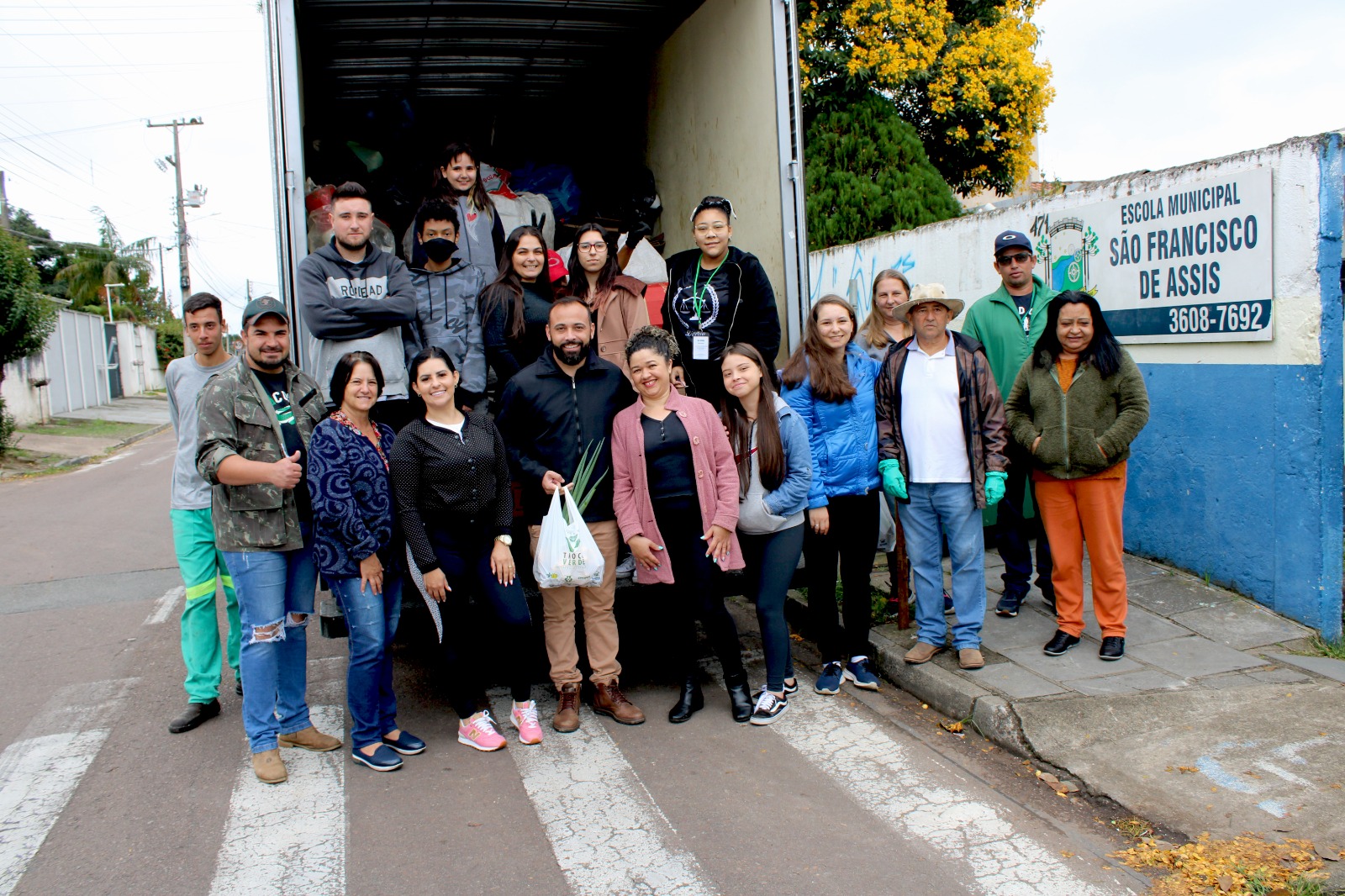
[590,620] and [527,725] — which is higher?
[590,620]

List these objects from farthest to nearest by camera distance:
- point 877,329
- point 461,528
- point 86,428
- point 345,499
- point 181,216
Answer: point 181,216
point 86,428
point 877,329
point 461,528
point 345,499

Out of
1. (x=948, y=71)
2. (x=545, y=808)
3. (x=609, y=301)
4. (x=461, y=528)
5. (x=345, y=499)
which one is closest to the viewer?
(x=545, y=808)

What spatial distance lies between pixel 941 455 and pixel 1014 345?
125cm

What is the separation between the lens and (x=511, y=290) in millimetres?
5121

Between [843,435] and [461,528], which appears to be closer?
[461,528]

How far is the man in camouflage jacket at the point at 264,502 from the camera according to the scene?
4.04 meters

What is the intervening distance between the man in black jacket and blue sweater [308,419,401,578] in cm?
71

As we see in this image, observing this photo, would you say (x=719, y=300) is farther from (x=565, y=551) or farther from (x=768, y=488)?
(x=565, y=551)

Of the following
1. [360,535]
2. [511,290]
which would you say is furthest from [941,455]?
[360,535]

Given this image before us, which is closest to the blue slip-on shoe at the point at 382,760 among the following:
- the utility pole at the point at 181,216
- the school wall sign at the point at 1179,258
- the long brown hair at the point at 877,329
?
the long brown hair at the point at 877,329

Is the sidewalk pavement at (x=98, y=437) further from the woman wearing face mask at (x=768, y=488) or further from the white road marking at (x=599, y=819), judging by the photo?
the woman wearing face mask at (x=768, y=488)

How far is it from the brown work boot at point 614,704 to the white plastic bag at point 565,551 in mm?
616

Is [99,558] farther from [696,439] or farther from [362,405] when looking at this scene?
[696,439]

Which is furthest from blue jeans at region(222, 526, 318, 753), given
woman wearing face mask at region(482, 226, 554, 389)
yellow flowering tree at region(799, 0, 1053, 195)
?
yellow flowering tree at region(799, 0, 1053, 195)
